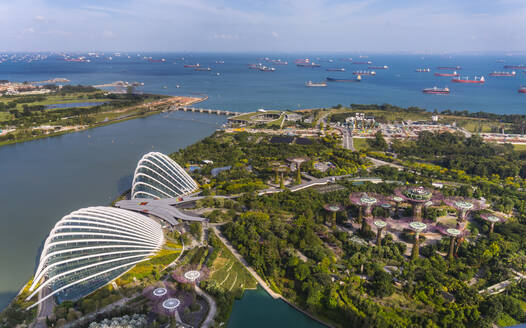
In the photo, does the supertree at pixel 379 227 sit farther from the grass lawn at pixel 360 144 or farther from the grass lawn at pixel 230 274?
the grass lawn at pixel 360 144

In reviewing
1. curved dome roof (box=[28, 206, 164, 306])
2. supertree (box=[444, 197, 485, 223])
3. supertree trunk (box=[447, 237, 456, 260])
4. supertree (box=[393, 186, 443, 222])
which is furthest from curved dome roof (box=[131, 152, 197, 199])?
supertree (box=[444, 197, 485, 223])

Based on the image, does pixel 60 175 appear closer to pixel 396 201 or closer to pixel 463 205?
pixel 396 201

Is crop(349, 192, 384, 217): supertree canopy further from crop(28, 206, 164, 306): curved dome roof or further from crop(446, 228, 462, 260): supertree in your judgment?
crop(28, 206, 164, 306): curved dome roof

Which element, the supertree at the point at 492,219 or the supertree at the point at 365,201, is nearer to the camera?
the supertree at the point at 492,219

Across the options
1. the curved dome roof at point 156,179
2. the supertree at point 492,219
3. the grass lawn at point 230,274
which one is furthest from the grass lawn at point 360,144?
the grass lawn at point 230,274

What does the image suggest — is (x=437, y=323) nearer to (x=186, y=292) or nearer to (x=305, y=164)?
(x=186, y=292)

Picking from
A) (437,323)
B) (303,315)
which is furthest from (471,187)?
(303,315)
